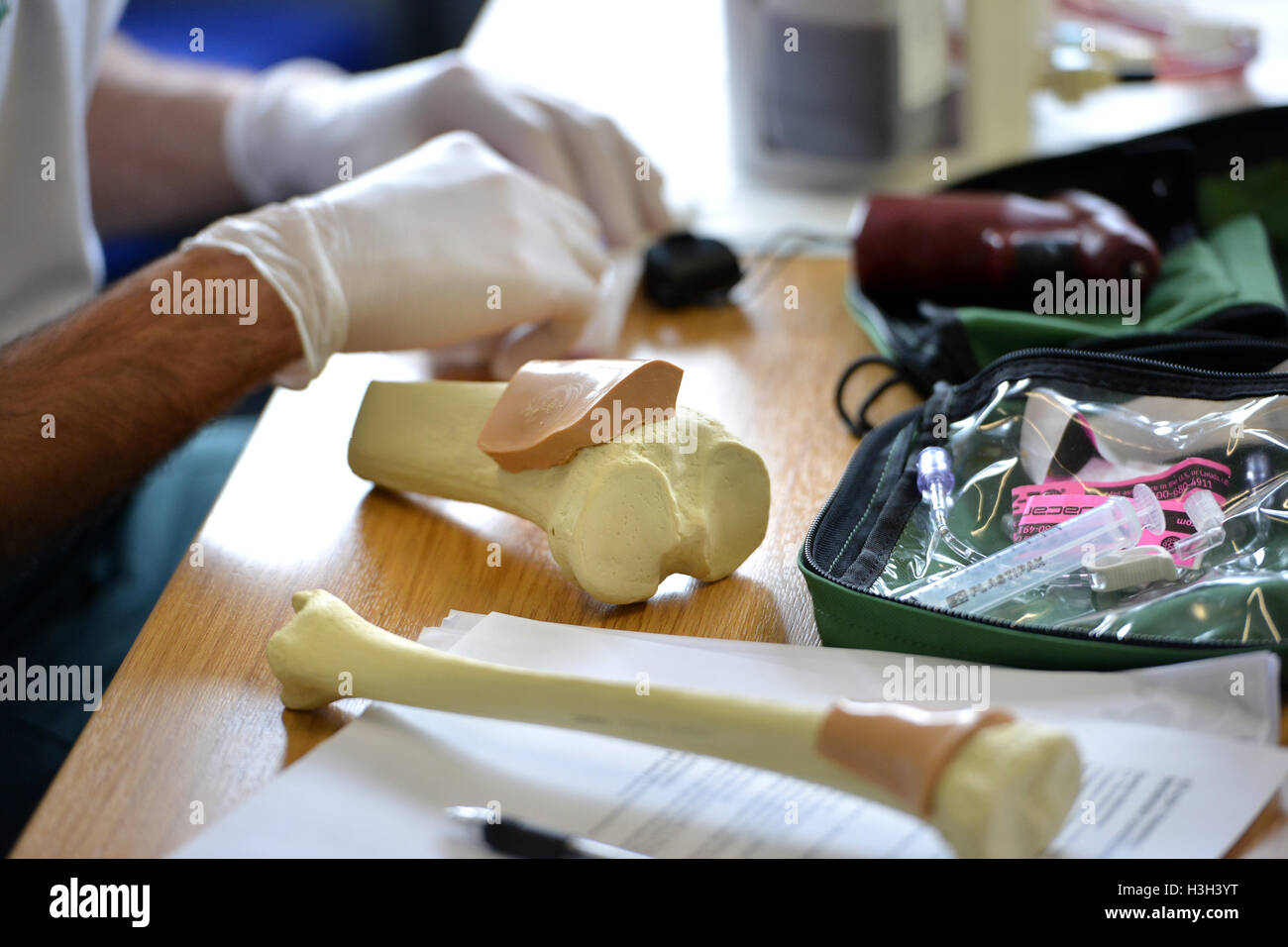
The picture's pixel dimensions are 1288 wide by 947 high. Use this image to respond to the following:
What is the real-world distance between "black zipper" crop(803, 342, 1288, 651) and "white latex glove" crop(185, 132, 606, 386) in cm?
33

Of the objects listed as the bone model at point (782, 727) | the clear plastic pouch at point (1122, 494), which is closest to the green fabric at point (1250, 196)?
the clear plastic pouch at point (1122, 494)

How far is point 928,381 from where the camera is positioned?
767 mm

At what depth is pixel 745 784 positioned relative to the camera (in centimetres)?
46

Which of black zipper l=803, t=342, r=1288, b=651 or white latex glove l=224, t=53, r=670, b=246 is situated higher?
white latex glove l=224, t=53, r=670, b=246

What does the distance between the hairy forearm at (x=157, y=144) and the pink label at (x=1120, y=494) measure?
106 cm

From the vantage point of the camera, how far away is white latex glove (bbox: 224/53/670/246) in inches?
39.6

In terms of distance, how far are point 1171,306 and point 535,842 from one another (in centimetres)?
62

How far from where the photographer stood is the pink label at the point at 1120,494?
0.53 meters
